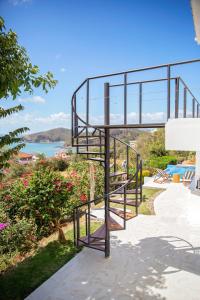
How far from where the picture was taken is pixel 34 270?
16.9ft

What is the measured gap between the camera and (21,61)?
325cm

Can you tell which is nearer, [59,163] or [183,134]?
[183,134]

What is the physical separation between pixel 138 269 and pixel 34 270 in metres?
2.34

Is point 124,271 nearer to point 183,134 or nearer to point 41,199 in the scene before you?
point 41,199

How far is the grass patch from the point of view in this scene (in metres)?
4.47

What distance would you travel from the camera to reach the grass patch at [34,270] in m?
4.47

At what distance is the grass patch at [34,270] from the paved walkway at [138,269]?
23cm

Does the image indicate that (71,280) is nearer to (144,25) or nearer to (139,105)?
(139,105)

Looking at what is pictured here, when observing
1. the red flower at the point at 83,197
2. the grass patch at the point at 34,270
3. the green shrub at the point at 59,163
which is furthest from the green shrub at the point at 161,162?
the grass patch at the point at 34,270

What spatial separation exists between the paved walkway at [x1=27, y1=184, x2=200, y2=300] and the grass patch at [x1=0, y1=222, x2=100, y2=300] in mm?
232

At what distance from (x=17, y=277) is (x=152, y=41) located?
403 inches

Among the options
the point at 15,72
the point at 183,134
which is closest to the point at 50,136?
the point at 183,134

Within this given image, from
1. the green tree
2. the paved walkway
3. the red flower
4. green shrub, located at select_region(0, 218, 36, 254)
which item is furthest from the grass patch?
the green tree

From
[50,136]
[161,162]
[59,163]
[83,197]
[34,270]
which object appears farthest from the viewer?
[50,136]
